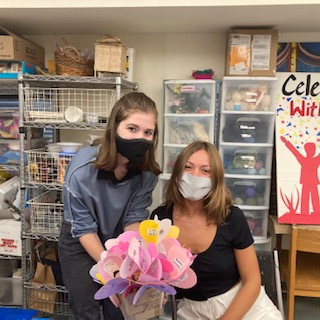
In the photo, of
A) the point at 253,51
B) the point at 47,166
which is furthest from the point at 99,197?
the point at 253,51

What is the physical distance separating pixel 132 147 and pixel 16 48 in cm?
135

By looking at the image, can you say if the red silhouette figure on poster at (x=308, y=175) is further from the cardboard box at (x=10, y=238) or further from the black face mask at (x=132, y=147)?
the cardboard box at (x=10, y=238)

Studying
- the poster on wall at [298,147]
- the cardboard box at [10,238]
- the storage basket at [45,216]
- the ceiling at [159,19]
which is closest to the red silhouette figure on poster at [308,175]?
the poster on wall at [298,147]

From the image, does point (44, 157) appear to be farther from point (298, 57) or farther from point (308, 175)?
point (298, 57)

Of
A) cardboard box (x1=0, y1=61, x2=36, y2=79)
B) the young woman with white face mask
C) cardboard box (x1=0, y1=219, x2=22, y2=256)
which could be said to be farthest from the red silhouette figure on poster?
cardboard box (x1=0, y1=219, x2=22, y2=256)

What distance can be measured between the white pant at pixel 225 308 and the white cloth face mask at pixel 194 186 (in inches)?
17.0

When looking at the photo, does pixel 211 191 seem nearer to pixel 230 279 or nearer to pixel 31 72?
pixel 230 279

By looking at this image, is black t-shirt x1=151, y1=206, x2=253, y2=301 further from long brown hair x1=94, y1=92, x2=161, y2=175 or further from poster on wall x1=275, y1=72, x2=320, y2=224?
poster on wall x1=275, y1=72, x2=320, y2=224

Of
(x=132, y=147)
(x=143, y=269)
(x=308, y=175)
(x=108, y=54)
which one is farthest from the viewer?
(x=308, y=175)

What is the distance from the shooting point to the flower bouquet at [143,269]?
0.92 metres

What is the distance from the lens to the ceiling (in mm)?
1912

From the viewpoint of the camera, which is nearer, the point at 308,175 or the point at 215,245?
the point at 215,245

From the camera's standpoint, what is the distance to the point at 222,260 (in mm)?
1417

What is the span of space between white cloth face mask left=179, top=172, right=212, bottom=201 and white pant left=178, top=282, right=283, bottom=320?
17.0 inches
